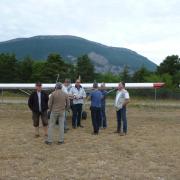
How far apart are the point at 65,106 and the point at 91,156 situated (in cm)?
225

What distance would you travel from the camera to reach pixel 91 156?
29.0 ft

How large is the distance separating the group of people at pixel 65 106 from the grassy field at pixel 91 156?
1.27 feet

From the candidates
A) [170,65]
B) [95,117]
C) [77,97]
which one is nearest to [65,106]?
[95,117]

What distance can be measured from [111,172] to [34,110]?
173 inches

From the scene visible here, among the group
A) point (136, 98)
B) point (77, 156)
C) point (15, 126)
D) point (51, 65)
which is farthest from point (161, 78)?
point (77, 156)

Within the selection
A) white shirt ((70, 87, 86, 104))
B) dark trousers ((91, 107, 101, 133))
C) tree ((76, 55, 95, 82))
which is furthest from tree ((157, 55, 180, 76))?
dark trousers ((91, 107, 101, 133))

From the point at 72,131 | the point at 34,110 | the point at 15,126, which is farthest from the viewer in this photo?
the point at 15,126

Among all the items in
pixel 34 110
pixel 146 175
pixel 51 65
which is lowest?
pixel 146 175

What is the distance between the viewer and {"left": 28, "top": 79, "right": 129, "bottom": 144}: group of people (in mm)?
10531

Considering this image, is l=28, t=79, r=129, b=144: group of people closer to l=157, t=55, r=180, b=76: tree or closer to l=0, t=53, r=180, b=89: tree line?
l=0, t=53, r=180, b=89: tree line

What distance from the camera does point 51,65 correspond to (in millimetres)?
47188

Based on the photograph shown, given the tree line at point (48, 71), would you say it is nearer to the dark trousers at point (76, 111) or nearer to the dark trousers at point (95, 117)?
the dark trousers at point (76, 111)

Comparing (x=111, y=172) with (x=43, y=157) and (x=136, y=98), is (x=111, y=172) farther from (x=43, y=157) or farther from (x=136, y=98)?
(x=136, y=98)

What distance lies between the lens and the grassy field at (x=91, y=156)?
7340 mm
